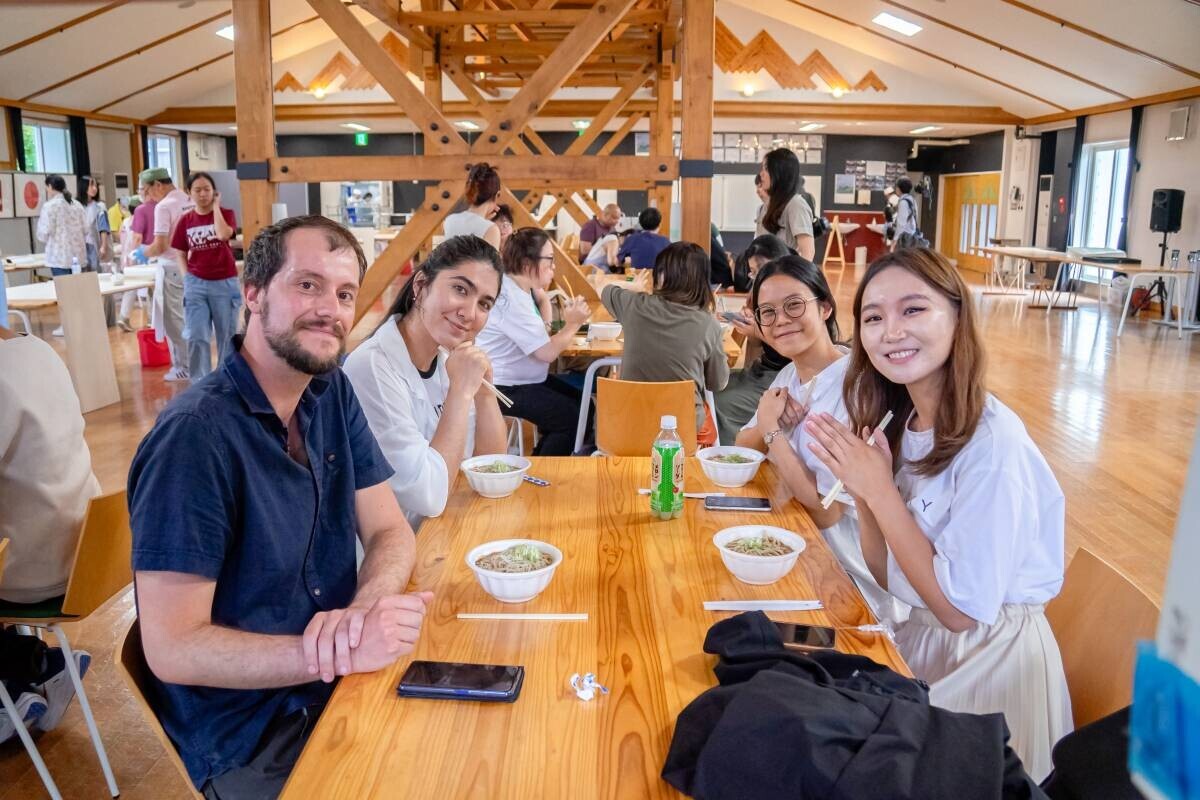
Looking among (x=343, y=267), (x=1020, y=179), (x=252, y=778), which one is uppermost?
(x=1020, y=179)

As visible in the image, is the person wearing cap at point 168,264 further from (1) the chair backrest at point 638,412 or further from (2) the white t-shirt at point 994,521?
(2) the white t-shirt at point 994,521

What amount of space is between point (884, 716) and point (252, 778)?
104 cm

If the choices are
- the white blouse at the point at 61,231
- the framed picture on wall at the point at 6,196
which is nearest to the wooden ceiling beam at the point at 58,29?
the framed picture on wall at the point at 6,196

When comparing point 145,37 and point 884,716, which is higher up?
point 145,37

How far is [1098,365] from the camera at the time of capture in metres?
8.14

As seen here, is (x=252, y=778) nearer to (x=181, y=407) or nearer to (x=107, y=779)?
(x=181, y=407)

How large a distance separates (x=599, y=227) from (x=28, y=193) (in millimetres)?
9639

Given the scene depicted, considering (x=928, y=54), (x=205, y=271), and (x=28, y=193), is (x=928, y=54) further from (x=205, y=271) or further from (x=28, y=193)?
(x=28, y=193)

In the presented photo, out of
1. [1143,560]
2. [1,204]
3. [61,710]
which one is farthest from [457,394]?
[1,204]

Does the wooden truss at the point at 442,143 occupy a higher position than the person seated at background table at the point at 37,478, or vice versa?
the wooden truss at the point at 442,143

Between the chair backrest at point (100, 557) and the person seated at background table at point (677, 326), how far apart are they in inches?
89.0

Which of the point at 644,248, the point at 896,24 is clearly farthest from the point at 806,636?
the point at 896,24

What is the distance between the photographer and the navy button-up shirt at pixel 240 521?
4.44 ft

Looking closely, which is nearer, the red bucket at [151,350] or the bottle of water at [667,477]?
the bottle of water at [667,477]
